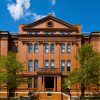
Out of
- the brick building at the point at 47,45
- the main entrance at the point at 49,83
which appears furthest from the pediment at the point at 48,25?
the main entrance at the point at 49,83

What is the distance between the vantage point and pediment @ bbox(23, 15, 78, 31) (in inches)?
3231

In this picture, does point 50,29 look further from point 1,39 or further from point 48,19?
Answer: point 1,39

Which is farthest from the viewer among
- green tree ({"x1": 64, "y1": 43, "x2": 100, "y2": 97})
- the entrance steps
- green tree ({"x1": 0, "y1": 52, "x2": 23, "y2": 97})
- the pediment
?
the pediment

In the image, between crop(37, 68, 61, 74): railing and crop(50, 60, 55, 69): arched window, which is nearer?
crop(37, 68, 61, 74): railing

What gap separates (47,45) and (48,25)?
14.8ft

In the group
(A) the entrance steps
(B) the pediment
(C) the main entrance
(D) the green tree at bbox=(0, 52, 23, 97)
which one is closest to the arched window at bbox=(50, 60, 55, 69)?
(C) the main entrance

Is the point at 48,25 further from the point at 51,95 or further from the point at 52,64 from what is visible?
the point at 51,95

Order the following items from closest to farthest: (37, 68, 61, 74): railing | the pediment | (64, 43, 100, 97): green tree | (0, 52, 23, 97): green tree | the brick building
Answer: (64, 43, 100, 97): green tree
(0, 52, 23, 97): green tree
(37, 68, 61, 74): railing
the brick building
the pediment

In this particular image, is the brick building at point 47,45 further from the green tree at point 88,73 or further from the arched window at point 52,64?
the green tree at point 88,73

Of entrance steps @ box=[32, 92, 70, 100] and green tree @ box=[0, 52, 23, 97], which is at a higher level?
green tree @ box=[0, 52, 23, 97]

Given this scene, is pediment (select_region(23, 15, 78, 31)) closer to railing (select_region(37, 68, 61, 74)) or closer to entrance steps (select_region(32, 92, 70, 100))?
railing (select_region(37, 68, 61, 74))

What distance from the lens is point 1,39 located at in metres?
81.2

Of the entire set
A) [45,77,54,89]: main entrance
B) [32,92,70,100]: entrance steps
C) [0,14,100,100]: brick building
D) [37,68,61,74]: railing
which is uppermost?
[0,14,100,100]: brick building

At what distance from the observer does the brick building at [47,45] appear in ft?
268
